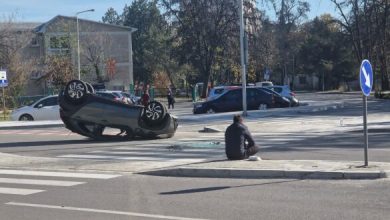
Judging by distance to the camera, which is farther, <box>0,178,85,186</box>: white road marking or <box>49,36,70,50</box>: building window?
<box>49,36,70,50</box>: building window

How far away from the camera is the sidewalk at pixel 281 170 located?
36.1 feet

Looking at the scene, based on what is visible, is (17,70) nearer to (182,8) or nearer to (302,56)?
(182,8)

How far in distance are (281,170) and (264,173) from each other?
1.05ft

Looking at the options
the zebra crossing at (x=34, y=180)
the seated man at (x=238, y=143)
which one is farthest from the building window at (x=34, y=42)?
the seated man at (x=238, y=143)

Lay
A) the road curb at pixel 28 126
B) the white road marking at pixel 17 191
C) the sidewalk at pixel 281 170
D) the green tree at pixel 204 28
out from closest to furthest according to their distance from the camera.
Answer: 1. the white road marking at pixel 17 191
2. the sidewalk at pixel 281 170
3. the road curb at pixel 28 126
4. the green tree at pixel 204 28

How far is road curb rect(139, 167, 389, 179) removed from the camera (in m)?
10.9

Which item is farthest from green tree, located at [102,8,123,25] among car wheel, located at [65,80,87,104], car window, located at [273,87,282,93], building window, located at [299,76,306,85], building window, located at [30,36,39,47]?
car wheel, located at [65,80,87,104]

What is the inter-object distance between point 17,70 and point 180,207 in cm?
4992

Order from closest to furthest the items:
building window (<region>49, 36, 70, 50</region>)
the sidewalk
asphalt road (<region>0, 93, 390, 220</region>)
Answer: asphalt road (<region>0, 93, 390, 220</region>) → the sidewalk → building window (<region>49, 36, 70, 50</region>)

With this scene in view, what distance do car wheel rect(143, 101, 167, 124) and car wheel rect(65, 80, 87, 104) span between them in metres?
2.19

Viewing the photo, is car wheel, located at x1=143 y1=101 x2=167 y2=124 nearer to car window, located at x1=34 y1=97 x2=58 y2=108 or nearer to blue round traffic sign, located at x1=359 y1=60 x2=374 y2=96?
blue round traffic sign, located at x1=359 y1=60 x2=374 y2=96

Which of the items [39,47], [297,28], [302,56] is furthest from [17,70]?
[297,28]

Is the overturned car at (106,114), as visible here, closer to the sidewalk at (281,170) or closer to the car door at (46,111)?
the sidewalk at (281,170)

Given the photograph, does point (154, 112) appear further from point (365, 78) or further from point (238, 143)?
point (365, 78)
